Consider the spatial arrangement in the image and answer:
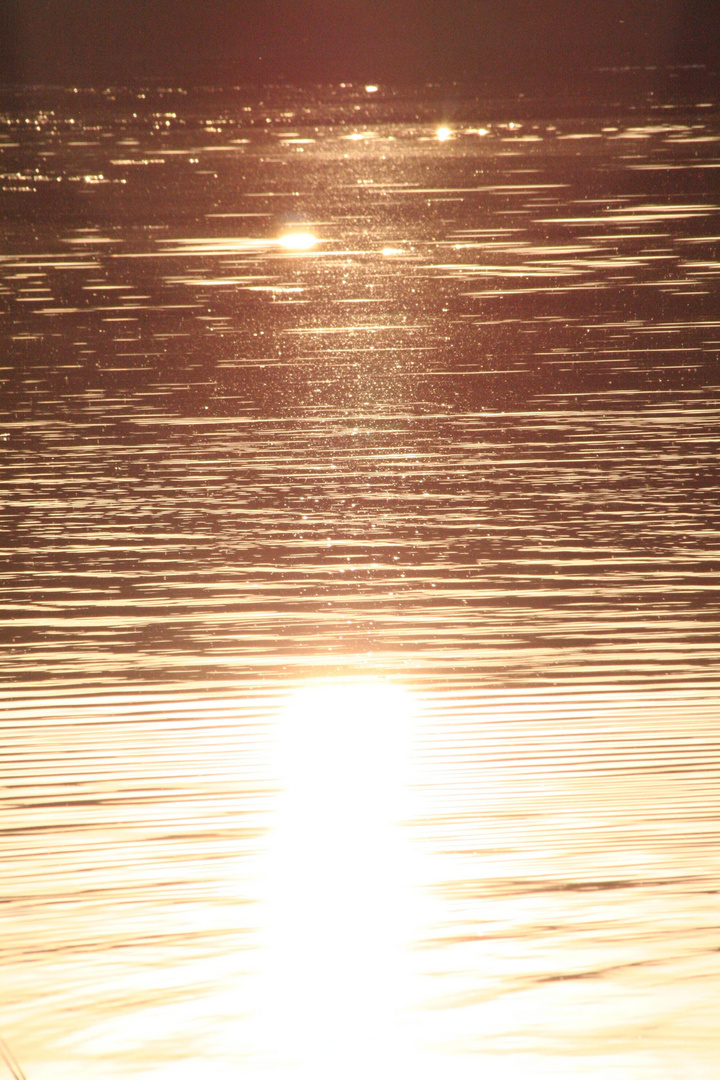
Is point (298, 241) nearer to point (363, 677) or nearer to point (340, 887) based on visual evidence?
point (363, 677)

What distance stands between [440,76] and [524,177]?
27.9 m

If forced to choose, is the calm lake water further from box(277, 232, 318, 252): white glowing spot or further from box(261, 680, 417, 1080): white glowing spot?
box(277, 232, 318, 252): white glowing spot

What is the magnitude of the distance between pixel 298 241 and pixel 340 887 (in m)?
12.1

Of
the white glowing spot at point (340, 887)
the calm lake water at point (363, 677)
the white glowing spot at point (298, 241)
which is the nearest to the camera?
the white glowing spot at point (340, 887)

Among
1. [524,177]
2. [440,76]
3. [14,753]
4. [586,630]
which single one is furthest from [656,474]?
[440,76]

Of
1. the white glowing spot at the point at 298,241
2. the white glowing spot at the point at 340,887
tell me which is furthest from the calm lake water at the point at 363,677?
the white glowing spot at the point at 298,241

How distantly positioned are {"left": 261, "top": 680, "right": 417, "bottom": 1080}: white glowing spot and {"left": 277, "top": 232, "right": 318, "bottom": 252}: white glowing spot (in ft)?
33.6

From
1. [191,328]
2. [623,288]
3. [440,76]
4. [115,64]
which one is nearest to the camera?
[191,328]

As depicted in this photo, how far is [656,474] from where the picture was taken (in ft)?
24.3

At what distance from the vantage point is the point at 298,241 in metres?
15.6

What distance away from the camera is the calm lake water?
342 cm

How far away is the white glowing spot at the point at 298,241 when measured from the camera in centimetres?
1507

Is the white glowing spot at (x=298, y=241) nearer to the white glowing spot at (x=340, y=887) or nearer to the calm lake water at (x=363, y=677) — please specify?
the calm lake water at (x=363, y=677)

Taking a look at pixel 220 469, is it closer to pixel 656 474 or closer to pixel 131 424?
pixel 131 424
